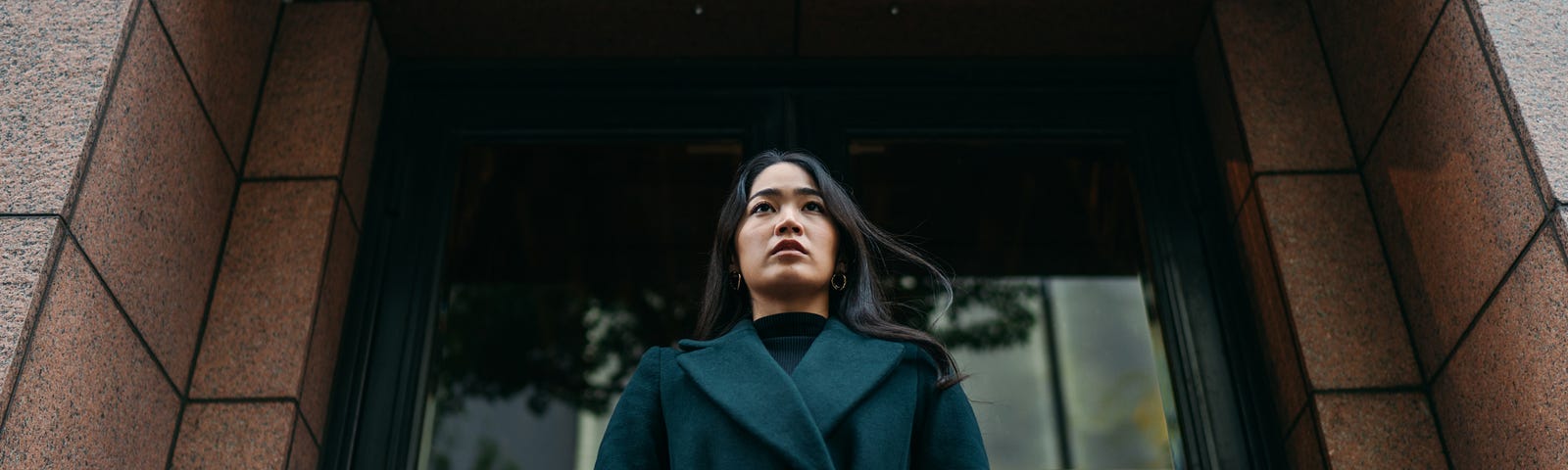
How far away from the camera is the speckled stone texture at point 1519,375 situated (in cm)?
349

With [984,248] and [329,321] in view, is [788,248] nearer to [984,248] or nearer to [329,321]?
[329,321]

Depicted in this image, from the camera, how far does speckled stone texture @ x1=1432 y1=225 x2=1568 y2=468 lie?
3.49 metres

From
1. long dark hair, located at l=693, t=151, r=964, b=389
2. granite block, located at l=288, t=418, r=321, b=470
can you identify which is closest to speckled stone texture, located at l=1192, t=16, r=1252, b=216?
long dark hair, located at l=693, t=151, r=964, b=389

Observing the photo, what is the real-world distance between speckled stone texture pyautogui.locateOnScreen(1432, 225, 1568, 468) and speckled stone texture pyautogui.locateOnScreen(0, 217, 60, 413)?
12.5ft

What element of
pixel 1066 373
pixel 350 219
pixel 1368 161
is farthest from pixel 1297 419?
pixel 350 219

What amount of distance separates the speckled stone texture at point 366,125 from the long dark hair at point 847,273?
1.63m

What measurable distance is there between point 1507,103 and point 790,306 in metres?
2.07

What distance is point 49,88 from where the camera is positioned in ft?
12.3

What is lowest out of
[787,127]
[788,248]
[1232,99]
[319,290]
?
[788,248]

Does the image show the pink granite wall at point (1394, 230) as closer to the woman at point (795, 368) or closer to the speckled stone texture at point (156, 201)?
the woman at point (795, 368)

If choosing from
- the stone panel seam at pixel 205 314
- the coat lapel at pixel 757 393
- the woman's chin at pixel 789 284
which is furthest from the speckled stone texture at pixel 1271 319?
the stone panel seam at pixel 205 314

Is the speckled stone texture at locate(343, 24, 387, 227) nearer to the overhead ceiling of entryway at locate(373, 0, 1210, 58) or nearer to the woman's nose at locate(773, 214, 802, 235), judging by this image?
the overhead ceiling of entryway at locate(373, 0, 1210, 58)

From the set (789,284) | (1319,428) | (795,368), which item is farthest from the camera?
(1319,428)

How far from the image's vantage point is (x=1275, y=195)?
4.68 meters
